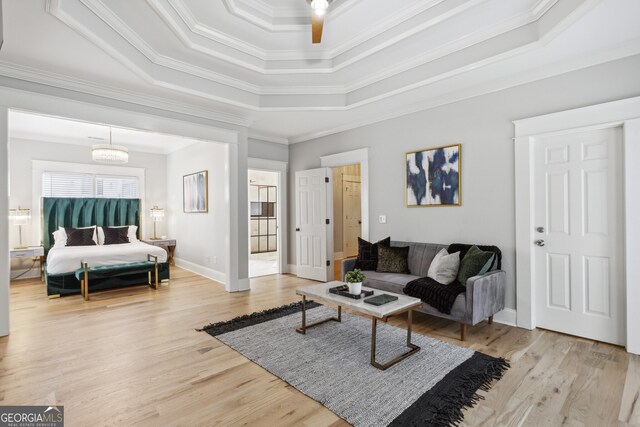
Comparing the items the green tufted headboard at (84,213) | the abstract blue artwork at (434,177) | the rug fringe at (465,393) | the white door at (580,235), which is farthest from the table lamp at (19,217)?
the white door at (580,235)

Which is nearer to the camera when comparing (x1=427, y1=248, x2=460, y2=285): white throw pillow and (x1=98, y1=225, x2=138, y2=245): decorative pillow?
(x1=427, y1=248, x2=460, y2=285): white throw pillow

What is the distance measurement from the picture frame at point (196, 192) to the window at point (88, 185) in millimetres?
1341

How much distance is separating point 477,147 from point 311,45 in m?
2.20

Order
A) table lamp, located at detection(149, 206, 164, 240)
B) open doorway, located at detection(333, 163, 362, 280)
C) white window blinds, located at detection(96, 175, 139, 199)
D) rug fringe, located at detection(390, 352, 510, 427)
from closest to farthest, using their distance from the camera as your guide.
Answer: rug fringe, located at detection(390, 352, 510, 427) < white window blinds, located at detection(96, 175, 139, 199) < table lamp, located at detection(149, 206, 164, 240) < open doorway, located at detection(333, 163, 362, 280)

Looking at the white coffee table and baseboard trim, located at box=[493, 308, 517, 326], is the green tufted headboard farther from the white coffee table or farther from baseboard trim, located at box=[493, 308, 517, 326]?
baseboard trim, located at box=[493, 308, 517, 326]

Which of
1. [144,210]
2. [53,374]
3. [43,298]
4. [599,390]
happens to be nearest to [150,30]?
[53,374]

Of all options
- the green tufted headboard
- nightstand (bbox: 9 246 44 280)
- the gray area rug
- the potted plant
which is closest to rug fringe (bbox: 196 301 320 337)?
the gray area rug

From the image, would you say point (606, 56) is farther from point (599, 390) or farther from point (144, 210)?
point (144, 210)

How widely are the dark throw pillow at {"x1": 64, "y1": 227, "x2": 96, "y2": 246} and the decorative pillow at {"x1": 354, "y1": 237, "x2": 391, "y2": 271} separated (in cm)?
508

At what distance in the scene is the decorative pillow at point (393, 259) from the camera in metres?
4.14

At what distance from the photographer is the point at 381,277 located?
393cm

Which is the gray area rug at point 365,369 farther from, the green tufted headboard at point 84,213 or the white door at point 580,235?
the green tufted headboard at point 84,213

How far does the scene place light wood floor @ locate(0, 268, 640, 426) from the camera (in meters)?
2.05

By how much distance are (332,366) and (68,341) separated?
2578 millimetres
